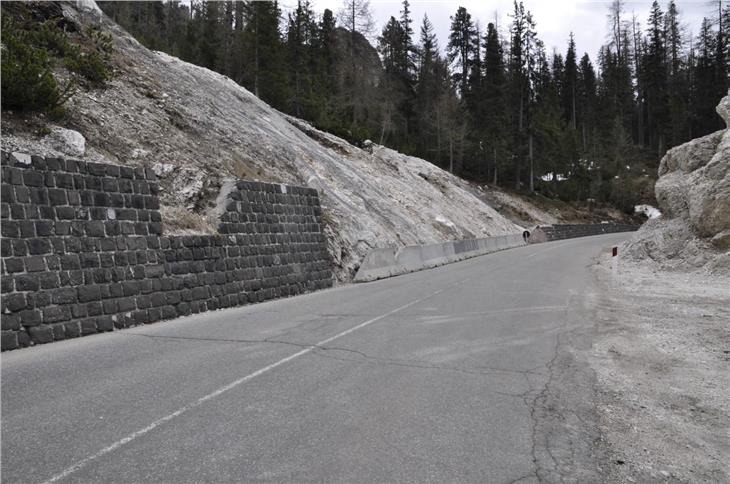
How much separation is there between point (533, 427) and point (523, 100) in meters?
65.7

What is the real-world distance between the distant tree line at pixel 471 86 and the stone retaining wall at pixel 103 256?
25.2 m

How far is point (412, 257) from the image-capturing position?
22578 mm

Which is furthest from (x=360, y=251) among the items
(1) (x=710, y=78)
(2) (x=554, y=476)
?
(1) (x=710, y=78)

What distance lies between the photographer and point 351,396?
17.9ft

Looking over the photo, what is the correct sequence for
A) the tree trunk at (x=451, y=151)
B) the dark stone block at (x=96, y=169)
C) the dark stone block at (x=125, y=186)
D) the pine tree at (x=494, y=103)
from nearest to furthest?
the dark stone block at (x=96, y=169), the dark stone block at (x=125, y=186), the tree trunk at (x=451, y=151), the pine tree at (x=494, y=103)

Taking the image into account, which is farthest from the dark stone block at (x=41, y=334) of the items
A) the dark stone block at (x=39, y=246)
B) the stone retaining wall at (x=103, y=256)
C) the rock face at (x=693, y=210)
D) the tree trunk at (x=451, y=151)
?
the tree trunk at (x=451, y=151)

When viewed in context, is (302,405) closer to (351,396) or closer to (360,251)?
(351,396)

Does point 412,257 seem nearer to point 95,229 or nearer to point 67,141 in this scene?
point 67,141

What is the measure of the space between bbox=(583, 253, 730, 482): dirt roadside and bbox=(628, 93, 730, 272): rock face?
5071 mm

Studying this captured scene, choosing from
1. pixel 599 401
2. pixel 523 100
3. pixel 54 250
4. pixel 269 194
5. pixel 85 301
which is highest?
pixel 523 100

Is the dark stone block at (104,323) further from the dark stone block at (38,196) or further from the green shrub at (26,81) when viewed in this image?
the green shrub at (26,81)

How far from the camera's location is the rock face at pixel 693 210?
1625 cm

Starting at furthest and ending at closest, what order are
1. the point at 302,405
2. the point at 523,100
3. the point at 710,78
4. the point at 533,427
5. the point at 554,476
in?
the point at 710,78, the point at 523,100, the point at 302,405, the point at 533,427, the point at 554,476

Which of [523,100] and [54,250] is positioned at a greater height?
[523,100]
